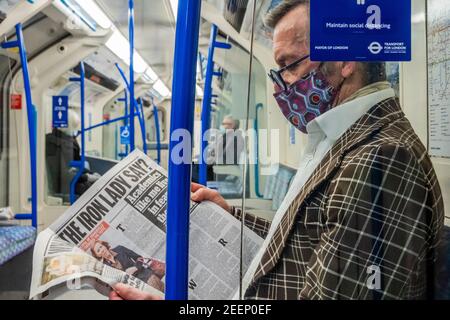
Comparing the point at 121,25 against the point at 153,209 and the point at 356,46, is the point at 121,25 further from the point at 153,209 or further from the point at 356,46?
the point at 356,46

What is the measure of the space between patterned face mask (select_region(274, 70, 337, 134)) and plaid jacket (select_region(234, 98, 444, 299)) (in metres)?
0.08

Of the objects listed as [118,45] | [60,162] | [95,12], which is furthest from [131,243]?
[60,162]

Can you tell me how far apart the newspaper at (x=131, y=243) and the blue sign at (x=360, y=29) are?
47 cm

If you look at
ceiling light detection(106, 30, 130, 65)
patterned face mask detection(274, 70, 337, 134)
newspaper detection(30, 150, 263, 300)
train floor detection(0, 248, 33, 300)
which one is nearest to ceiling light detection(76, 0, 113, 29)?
ceiling light detection(106, 30, 130, 65)

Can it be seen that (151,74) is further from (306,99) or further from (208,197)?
(306,99)

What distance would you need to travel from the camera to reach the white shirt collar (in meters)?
0.80

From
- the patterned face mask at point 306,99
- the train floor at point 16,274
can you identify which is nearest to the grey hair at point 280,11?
the patterned face mask at point 306,99

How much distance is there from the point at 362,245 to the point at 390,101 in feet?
1.01

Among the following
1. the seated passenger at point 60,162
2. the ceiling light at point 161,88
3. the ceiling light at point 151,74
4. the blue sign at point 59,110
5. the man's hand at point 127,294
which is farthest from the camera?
the ceiling light at point 161,88

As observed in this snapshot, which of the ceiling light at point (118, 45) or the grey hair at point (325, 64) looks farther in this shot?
the ceiling light at point (118, 45)

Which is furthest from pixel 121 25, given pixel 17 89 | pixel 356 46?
pixel 356 46

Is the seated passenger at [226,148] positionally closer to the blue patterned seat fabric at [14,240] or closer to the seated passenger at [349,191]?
the seated passenger at [349,191]

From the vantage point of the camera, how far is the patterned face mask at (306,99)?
2.62 ft

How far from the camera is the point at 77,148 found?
4.47m
